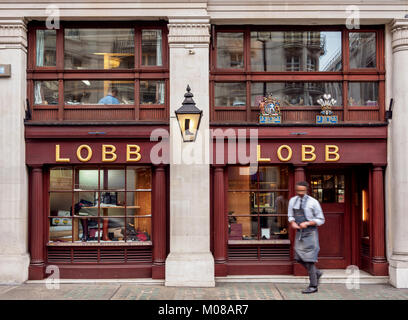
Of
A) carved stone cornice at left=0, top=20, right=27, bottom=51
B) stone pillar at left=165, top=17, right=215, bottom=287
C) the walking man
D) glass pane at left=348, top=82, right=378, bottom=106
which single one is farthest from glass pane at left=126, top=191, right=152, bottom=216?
glass pane at left=348, top=82, right=378, bottom=106

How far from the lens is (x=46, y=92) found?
10.4 metres

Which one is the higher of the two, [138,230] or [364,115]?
[364,115]

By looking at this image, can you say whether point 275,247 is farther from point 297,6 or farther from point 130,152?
point 297,6

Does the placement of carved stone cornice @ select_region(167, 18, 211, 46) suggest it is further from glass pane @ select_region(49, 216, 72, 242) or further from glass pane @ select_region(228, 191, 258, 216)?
glass pane @ select_region(49, 216, 72, 242)

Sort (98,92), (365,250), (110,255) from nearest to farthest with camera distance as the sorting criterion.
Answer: (110,255) < (98,92) < (365,250)

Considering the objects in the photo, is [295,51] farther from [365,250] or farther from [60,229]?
[60,229]

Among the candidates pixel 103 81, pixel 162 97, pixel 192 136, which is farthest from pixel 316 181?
pixel 103 81

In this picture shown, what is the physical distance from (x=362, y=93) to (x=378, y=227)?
3058mm

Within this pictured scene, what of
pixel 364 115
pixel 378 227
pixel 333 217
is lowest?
pixel 378 227

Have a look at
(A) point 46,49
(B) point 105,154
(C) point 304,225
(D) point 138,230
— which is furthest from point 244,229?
(A) point 46,49

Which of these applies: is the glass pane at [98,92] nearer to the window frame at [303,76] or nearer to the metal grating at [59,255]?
the window frame at [303,76]

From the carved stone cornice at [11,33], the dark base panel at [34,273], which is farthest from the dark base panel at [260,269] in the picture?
the carved stone cornice at [11,33]

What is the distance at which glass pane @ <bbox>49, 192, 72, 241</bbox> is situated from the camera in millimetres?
10375

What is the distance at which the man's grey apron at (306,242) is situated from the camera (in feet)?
27.7
